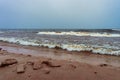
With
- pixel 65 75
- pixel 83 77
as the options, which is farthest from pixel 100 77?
pixel 65 75

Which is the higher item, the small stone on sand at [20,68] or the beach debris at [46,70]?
the small stone on sand at [20,68]

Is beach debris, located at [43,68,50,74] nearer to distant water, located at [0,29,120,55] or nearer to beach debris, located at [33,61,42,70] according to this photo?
beach debris, located at [33,61,42,70]

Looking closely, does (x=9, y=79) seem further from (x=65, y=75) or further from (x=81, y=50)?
(x=81, y=50)

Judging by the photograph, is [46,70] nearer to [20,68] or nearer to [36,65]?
[36,65]

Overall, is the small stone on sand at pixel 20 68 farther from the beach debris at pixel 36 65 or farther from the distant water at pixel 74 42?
the distant water at pixel 74 42

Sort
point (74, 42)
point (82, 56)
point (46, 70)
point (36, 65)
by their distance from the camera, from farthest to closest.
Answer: point (74, 42), point (82, 56), point (36, 65), point (46, 70)

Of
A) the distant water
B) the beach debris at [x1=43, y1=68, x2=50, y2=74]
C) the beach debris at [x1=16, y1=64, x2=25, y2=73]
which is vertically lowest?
the distant water

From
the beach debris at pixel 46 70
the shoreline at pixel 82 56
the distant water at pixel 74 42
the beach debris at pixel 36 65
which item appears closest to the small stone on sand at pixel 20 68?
the beach debris at pixel 36 65

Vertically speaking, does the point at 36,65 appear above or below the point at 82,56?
above

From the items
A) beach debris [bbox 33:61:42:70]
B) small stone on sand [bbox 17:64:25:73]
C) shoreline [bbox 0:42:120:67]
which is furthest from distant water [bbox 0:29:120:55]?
small stone on sand [bbox 17:64:25:73]

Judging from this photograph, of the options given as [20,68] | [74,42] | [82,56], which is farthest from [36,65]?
[74,42]

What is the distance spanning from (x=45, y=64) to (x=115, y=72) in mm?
1800

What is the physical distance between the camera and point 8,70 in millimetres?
4668

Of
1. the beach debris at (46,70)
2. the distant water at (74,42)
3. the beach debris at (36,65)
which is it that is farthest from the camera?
the distant water at (74,42)
